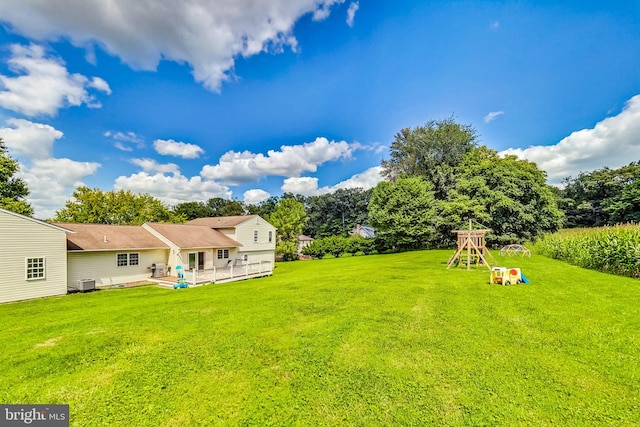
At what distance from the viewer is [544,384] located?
419 centimetres

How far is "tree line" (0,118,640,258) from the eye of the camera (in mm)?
28219

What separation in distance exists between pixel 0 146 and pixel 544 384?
129ft

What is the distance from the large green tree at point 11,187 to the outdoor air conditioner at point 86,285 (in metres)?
14.8

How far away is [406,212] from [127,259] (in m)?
28.2

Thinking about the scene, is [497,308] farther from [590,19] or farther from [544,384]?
[590,19]

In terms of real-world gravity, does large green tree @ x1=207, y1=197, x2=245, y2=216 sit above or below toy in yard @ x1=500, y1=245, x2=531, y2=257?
above

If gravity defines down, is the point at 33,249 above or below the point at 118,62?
below

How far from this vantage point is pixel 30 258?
13.4m

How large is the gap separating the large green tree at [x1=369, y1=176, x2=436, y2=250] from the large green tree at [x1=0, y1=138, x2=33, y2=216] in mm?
35745

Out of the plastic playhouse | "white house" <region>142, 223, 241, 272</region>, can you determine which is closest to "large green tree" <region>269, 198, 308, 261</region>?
"white house" <region>142, 223, 241, 272</region>

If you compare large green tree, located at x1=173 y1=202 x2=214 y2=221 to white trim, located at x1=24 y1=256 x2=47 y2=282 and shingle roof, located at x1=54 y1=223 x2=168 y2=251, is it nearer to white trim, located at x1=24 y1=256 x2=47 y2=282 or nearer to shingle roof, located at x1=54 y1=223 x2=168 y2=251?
shingle roof, located at x1=54 y1=223 x2=168 y2=251

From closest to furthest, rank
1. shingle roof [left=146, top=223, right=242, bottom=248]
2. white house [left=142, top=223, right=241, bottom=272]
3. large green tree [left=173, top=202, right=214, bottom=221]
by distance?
white house [left=142, top=223, right=241, bottom=272] < shingle roof [left=146, top=223, right=242, bottom=248] < large green tree [left=173, top=202, right=214, bottom=221]

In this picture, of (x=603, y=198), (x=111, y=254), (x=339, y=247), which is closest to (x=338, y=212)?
(x=339, y=247)

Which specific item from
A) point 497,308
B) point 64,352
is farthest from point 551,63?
point 64,352
